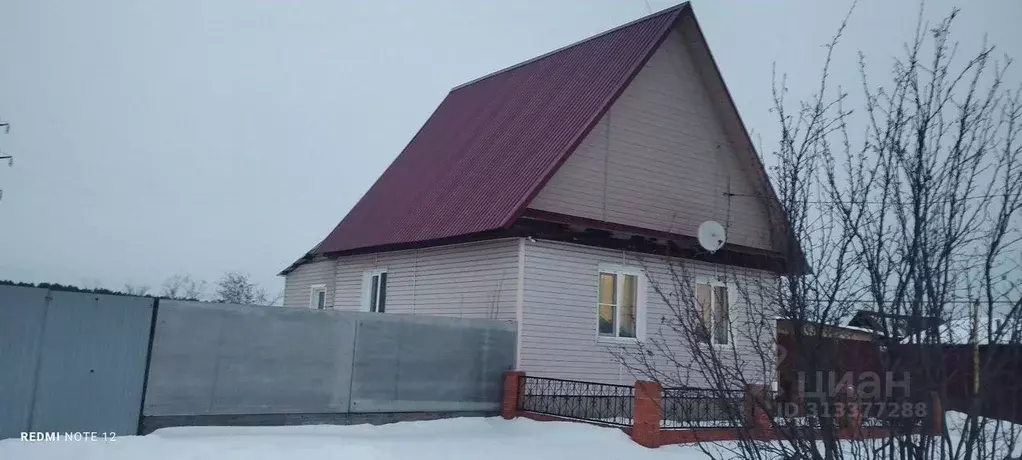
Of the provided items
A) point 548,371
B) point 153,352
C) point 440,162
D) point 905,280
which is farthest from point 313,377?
point 905,280

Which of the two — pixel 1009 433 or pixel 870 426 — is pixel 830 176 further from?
pixel 1009 433

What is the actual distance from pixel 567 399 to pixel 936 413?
9.54 metres

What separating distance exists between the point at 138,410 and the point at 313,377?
2396 mm

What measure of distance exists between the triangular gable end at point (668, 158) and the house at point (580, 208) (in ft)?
0.09

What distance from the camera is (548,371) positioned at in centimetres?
1427

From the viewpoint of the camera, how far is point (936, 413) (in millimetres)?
4234

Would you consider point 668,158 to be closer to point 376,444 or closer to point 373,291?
point 373,291

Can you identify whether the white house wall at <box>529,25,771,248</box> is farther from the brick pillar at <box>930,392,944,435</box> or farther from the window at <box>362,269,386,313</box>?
the brick pillar at <box>930,392,944,435</box>

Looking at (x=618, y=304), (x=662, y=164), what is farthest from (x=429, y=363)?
(x=662, y=164)

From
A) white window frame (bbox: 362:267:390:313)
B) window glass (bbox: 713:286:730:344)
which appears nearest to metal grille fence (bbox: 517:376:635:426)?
white window frame (bbox: 362:267:390:313)

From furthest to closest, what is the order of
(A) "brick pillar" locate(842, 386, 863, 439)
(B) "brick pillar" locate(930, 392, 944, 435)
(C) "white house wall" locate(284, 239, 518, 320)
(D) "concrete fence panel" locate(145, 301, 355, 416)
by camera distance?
1. (C) "white house wall" locate(284, 239, 518, 320)
2. (D) "concrete fence panel" locate(145, 301, 355, 416)
3. (A) "brick pillar" locate(842, 386, 863, 439)
4. (B) "brick pillar" locate(930, 392, 944, 435)

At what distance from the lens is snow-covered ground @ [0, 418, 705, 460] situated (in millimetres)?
9305

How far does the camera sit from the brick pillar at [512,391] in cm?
1380

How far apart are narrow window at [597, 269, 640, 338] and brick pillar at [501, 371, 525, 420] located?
1.99m
